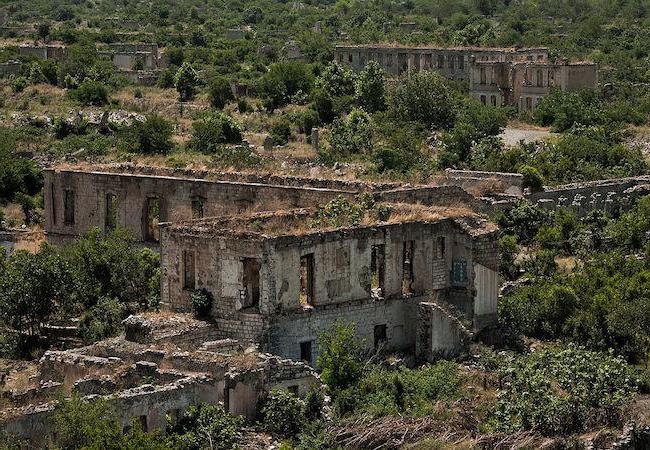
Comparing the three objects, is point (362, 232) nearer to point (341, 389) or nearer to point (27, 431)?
point (341, 389)

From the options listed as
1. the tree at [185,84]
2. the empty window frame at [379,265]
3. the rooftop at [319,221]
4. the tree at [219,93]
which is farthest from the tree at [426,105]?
the empty window frame at [379,265]

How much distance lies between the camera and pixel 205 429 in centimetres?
2939

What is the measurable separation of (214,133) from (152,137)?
4421 millimetres

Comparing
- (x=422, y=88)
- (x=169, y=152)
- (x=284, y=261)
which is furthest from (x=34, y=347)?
(x=422, y=88)

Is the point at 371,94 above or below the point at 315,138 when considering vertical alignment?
above

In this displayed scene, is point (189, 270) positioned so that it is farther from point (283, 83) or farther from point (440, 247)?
point (283, 83)

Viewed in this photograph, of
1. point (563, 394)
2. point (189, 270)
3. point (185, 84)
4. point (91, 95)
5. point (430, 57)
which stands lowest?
point (563, 394)

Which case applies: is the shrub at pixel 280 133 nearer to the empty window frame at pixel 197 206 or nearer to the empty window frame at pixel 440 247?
the empty window frame at pixel 197 206

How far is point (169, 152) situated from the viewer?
61594 millimetres

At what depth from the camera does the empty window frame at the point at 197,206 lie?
43.3 m

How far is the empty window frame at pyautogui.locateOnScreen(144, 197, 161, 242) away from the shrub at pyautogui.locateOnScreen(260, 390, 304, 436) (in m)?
13.7

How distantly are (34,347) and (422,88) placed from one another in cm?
3707

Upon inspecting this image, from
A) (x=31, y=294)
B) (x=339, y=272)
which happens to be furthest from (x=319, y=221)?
(x=31, y=294)

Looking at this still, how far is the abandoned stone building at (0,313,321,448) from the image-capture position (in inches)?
1138
